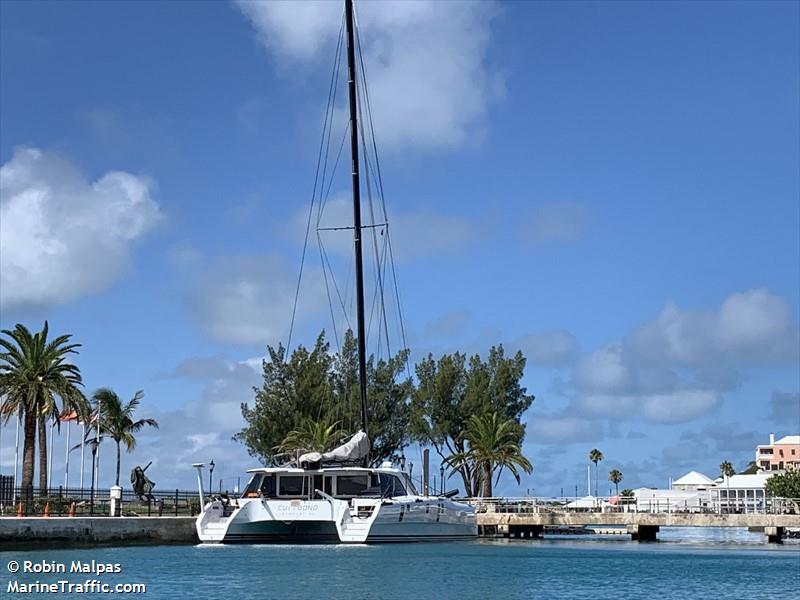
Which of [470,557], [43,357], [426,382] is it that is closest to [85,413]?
[43,357]

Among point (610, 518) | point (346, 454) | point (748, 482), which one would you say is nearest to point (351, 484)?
point (346, 454)

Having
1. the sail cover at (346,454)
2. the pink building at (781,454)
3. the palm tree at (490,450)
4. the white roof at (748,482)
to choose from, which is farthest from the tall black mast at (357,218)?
the pink building at (781,454)

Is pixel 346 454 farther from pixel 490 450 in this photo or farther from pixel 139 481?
pixel 490 450

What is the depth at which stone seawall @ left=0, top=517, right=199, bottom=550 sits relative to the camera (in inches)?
1741

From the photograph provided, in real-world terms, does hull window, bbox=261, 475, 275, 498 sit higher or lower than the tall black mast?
lower

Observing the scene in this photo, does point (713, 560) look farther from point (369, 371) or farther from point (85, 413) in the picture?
point (369, 371)

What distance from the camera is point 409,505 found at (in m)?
48.1

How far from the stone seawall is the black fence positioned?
2.16 meters

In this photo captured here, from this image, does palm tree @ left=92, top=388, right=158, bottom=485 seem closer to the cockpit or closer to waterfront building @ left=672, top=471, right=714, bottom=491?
the cockpit

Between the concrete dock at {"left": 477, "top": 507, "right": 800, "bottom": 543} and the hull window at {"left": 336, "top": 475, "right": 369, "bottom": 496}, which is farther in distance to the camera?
the concrete dock at {"left": 477, "top": 507, "right": 800, "bottom": 543}

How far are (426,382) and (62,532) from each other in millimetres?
45217

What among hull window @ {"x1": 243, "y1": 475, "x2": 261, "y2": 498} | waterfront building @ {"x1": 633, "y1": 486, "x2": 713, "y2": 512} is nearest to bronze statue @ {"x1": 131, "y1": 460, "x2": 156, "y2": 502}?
hull window @ {"x1": 243, "y1": 475, "x2": 261, "y2": 498}

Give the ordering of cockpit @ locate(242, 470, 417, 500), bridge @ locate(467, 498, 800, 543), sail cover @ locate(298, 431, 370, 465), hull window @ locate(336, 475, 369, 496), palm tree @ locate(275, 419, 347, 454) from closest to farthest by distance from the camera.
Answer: cockpit @ locate(242, 470, 417, 500)
sail cover @ locate(298, 431, 370, 465)
hull window @ locate(336, 475, 369, 496)
bridge @ locate(467, 498, 800, 543)
palm tree @ locate(275, 419, 347, 454)

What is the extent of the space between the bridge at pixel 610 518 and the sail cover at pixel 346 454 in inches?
494
